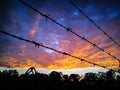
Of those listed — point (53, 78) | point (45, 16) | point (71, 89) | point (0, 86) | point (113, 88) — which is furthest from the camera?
point (113, 88)

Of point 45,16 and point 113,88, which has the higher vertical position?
point 45,16

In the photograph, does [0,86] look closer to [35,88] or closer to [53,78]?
[35,88]

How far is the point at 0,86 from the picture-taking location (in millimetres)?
7664

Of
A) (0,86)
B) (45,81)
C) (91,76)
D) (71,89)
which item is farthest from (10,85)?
(91,76)

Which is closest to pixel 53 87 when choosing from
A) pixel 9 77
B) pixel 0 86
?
pixel 9 77

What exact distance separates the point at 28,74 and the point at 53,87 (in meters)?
1.36

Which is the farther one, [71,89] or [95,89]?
[95,89]

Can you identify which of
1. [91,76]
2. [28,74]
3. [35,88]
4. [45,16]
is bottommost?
[35,88]

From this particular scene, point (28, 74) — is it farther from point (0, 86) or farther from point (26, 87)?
point (0, 86)

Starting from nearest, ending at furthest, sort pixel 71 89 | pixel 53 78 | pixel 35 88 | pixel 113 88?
pixel 35 88 → pixel 53 78 → pixel 71 89 → pixel 113 88

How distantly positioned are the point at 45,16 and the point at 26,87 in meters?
3.53

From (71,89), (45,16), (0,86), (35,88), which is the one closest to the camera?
(45,16)

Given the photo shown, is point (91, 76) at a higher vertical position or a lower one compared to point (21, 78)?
higher

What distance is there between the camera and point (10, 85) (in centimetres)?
801
